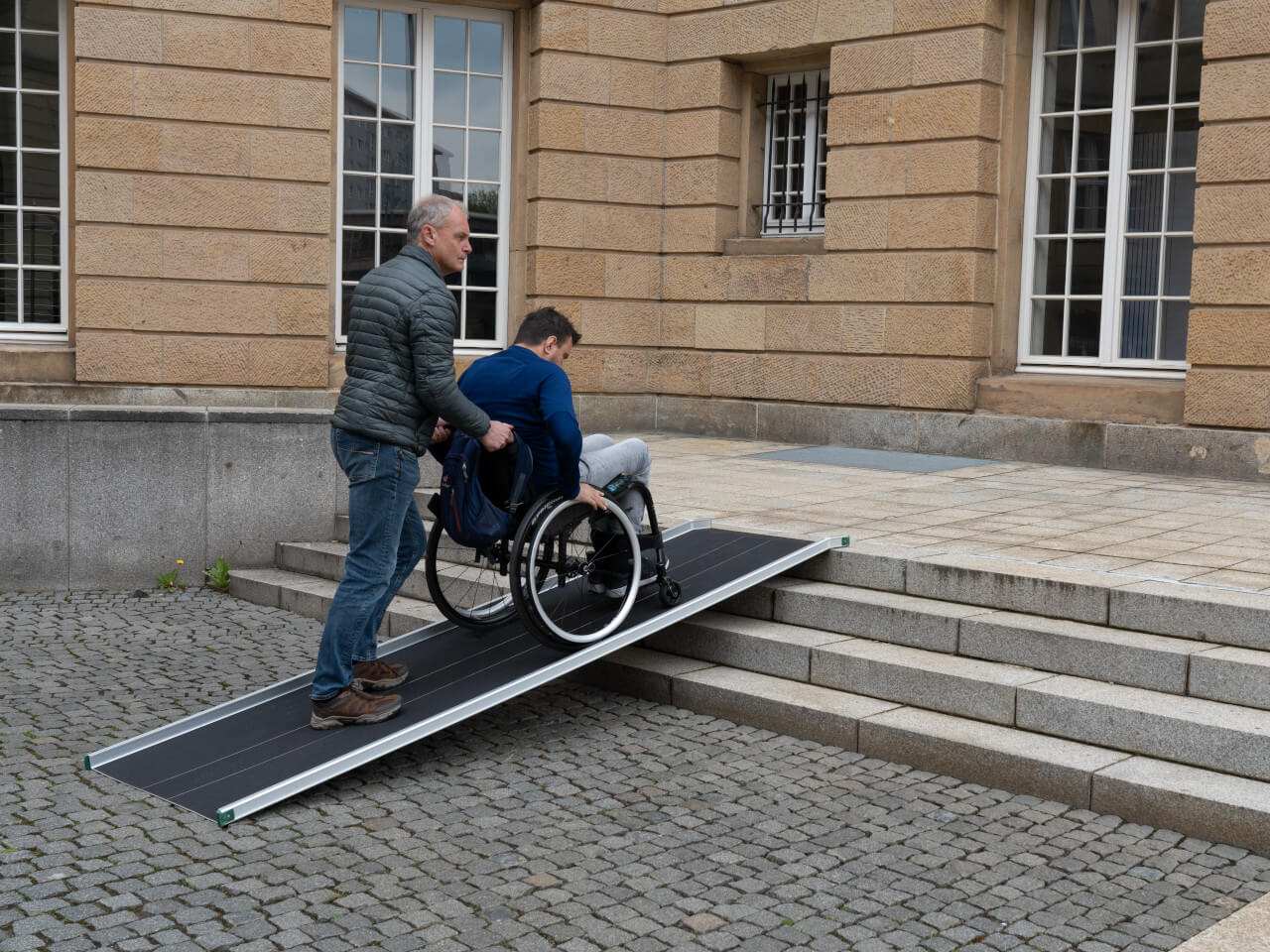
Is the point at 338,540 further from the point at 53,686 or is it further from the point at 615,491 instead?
the point at 615,491

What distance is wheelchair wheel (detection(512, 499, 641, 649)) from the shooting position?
17.0ft

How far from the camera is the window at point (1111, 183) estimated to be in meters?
10.4

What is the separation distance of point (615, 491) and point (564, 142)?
738 centimetres

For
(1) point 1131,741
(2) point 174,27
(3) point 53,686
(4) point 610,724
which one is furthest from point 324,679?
(2) point 174,27

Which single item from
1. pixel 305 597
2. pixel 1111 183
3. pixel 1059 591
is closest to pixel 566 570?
pixel 1059 591

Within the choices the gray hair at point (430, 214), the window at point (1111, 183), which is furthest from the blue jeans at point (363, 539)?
the window at point (1111, 183)

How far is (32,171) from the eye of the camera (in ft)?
37.9

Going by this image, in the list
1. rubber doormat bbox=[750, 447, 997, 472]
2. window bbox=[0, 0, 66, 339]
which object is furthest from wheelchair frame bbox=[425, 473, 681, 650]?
window bbox=[0, 0, 66, 339]

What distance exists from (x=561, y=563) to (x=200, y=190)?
716 centimetres

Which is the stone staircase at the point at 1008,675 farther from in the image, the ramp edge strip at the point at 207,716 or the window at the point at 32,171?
the window at the point at 32,171

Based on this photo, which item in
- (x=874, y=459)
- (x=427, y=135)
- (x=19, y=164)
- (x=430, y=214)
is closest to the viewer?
(x=430, y=214)

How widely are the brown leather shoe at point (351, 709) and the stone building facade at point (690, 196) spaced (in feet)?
22.5

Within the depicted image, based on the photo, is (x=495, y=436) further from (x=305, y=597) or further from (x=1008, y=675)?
(x=305, y=597)

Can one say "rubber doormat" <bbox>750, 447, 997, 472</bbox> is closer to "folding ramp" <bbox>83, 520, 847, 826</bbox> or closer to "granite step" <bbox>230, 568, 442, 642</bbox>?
"granite step" <bbox>230, 568, 442, 642</bbox>
